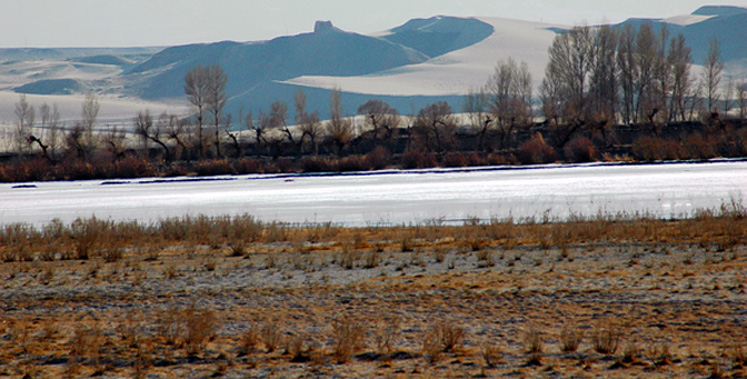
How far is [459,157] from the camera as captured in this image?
2005 inches

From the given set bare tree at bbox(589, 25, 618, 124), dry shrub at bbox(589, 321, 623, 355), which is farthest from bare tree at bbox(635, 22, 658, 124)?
dry shrub at bbox(589, 321, 623, 355)

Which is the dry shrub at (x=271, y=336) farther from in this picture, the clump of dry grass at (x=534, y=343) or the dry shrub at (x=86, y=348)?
the clump of dry grass at (x=534, y=343)

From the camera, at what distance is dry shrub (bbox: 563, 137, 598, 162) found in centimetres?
5119

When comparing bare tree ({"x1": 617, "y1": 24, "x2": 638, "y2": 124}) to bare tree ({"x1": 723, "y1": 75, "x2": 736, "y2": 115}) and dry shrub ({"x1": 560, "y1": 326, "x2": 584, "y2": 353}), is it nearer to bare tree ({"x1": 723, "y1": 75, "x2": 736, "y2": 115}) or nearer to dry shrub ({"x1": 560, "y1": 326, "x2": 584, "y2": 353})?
Result: bare tree ({"x1": 723, "y1": 75, "x2": 736, "y2": 115})

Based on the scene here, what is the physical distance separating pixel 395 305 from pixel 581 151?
43.6 meters

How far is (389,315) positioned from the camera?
10.0 metres

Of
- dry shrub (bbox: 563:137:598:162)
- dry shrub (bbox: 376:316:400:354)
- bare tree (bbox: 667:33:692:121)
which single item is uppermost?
bare tree (bbox: 667:33:692:121)

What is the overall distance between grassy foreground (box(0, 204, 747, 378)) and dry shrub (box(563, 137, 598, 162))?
32518mm

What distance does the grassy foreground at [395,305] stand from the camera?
7691 millimetres

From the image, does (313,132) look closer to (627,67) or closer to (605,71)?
(605,71)

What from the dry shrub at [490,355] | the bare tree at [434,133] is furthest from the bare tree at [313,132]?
the dry shrub at [490,355]

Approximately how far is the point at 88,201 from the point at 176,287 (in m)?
23.0

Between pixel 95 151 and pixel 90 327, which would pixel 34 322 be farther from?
pixel 95 151

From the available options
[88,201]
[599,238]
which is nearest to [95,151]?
[88,201]
